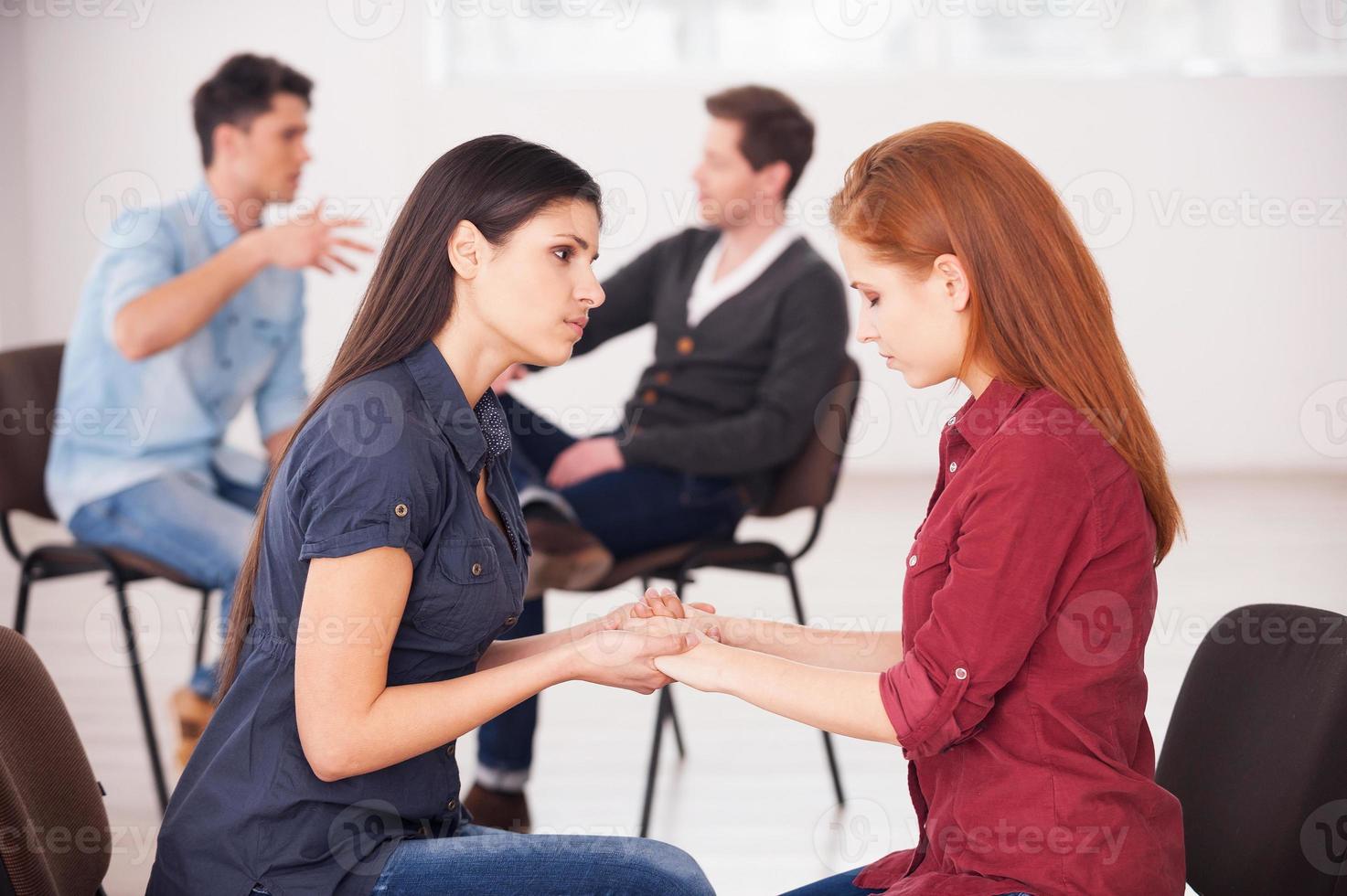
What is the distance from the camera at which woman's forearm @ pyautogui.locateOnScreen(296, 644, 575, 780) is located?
3.91 ft

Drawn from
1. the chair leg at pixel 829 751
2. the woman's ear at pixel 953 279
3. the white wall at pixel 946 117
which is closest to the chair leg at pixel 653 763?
the chair leg at pixel 829 751

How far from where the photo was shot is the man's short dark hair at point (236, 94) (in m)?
3.10

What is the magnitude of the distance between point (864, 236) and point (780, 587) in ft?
11.9

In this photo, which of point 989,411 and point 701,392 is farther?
point 701,392

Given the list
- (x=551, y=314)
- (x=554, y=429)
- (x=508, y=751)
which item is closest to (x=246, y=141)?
(x=554, y=429)

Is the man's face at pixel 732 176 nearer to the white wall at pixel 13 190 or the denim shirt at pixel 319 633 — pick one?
the denim shirt at pixel 319 633

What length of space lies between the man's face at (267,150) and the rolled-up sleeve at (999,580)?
243cm

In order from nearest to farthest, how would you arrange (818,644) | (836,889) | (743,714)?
1. (836,889)
2. (818,644)
3. (743,714)

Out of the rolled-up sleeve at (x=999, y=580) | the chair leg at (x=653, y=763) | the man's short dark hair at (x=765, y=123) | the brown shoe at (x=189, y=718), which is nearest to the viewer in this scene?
the rolled-up sleeve at (x=999, y=580)

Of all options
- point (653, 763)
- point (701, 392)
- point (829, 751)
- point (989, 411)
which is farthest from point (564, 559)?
point (989, 411)

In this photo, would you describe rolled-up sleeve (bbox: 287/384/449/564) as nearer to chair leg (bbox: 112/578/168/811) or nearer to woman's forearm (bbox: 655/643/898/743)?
woman's forearm (bbox: 655/643/898/743)

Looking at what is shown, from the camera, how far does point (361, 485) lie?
3.92 ft

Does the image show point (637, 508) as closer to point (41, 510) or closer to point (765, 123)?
point (765, 123)

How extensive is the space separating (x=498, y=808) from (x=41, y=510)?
120 cm
